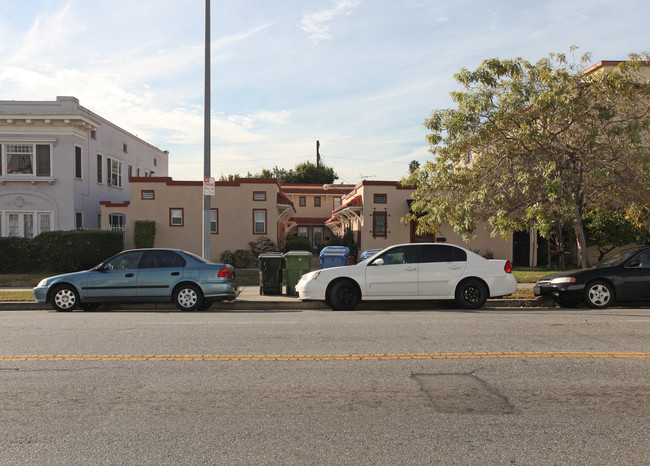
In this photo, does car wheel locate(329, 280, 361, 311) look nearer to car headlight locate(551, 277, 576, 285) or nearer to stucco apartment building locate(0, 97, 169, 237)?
car headlight locate(551, 277, 576, 285)

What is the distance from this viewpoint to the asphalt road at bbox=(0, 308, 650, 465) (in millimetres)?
4051

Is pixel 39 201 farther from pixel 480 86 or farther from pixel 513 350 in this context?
pixel 513 350

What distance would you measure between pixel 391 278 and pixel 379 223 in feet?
47.2

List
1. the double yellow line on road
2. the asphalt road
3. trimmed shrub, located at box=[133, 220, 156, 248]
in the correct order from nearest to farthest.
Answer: the asphalt road → the double yellow line on road → trimmed shrub, located at box=[133, 220, 156, 248]

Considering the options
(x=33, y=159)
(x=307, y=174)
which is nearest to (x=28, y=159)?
(x=33, y=159)

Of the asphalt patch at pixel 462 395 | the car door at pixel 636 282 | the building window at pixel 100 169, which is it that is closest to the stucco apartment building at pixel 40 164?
the building window at pixel 100 169

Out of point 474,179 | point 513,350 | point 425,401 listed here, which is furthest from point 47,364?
point 474,179

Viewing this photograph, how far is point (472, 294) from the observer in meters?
12.1

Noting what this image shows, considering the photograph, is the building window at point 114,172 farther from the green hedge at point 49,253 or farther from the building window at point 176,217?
the green hedge at point 49,253

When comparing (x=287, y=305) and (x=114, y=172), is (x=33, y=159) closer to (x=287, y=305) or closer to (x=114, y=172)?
(x=114, y=172)

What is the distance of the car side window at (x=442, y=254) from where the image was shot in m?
12.1

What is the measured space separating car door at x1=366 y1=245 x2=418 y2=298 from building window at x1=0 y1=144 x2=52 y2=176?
20242 mm

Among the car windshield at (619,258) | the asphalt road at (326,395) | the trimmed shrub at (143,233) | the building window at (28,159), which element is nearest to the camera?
the asphalt road at (326,395)

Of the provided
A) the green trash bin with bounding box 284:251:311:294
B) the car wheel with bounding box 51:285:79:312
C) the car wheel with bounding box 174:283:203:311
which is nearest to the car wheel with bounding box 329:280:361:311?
the green trash bin with bounding box 284:251:311:294
